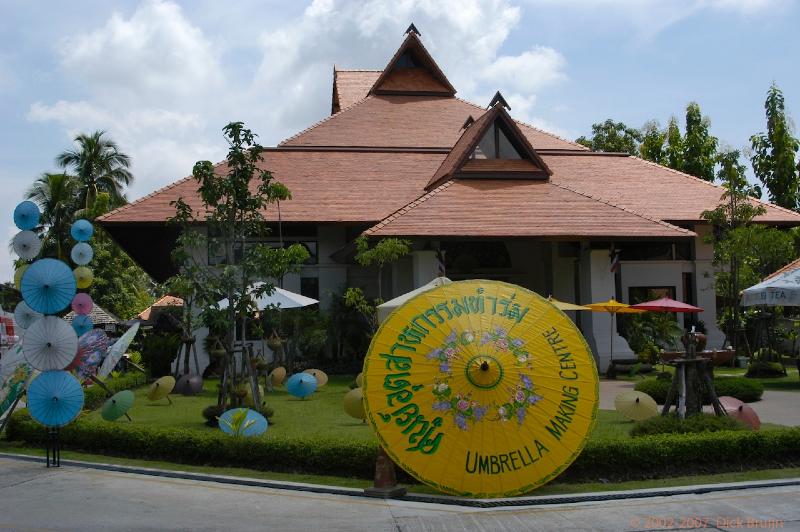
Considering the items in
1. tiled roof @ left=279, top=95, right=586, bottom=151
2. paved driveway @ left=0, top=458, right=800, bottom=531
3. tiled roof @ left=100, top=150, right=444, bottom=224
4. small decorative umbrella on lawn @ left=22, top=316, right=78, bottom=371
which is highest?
tiled roof @ left=279, top=95, right=586, bottom=151

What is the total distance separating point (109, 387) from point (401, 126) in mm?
18264

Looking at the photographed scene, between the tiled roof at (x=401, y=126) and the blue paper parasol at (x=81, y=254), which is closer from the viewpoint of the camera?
the blue paper parasol at (x=81, y=254)

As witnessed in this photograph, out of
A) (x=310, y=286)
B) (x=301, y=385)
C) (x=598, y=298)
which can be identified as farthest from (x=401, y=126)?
(x=301, y=385)

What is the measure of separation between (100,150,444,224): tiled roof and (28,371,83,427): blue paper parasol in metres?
14.7

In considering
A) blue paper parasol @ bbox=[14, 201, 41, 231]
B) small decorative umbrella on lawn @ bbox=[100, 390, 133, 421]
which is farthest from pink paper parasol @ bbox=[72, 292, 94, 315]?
small decorative umbrella on lawn @ bbox=[100, 390, 133, 421]

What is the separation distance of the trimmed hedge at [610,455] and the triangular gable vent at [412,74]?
88.6ft

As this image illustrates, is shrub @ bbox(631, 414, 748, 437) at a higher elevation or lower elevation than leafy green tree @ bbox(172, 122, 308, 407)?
lower

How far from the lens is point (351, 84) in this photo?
4072 centimetres

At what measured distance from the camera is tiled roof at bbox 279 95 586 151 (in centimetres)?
3309

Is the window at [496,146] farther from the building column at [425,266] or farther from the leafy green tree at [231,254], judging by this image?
the leafy green tree at [231,254]

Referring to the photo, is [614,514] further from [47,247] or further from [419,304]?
[47,247]

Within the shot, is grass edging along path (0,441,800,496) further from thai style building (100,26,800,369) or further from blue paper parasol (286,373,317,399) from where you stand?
thai style building (100,26,800,369)

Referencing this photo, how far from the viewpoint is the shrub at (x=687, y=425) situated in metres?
10.9

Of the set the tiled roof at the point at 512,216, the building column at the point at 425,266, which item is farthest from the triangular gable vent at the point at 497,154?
the building column at the point at 425,266
